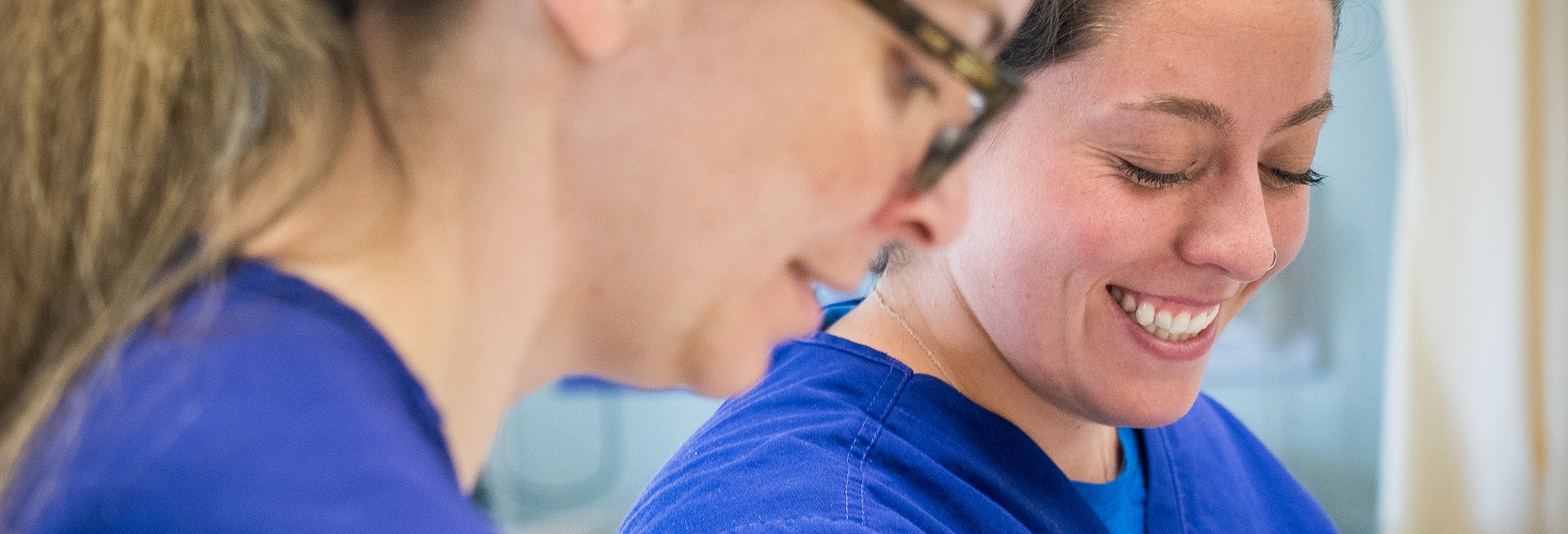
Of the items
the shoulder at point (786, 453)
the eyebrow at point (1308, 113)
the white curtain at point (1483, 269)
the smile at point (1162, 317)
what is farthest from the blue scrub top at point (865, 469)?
the white curtain at point (1483, 269)

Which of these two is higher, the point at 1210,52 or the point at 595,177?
the point at 1210,52

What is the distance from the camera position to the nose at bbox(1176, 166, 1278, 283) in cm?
87

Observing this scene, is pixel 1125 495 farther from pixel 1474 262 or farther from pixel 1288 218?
pixel 1474 262

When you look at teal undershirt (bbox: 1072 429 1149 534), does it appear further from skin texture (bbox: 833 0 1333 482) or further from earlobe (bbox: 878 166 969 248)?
earlobe (bbox: 878 166 969 248)

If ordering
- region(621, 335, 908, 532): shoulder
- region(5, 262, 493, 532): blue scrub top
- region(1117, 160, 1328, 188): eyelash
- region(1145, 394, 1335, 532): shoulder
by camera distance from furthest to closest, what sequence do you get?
region(1145, 394, 1335, 532): shoulder → region(1117, 160, 1328, 188): eyelash → region(621, 335, 908, 532): shoulder → region(5, 262, 493, 532): blue scrub top

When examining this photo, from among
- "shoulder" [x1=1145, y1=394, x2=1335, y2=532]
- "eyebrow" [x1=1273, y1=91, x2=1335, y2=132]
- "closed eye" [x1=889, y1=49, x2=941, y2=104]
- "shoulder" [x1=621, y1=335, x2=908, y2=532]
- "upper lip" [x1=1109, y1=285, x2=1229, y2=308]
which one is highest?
"eyebrow" [x1=1273, y1=91, x2=1335, y2=132]

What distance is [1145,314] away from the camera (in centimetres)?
92

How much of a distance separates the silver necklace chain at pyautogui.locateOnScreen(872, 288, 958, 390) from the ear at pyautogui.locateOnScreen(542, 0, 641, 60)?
627 mm

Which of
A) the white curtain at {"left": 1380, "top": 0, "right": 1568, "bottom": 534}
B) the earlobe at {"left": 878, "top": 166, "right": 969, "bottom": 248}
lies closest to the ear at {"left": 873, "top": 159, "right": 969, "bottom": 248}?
the earlobe at {"left": 878, "top": 166, "right": 969, "bottom": 248}

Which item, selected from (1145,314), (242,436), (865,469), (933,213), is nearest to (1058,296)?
(1145,314)

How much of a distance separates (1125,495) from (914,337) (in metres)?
0.31

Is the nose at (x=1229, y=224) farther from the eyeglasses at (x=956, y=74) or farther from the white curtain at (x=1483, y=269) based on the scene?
the white curtain at (x=1483, y=269)

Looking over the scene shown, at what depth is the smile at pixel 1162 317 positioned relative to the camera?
92 centimetres

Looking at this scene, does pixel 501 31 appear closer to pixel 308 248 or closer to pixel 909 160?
pixel 308 248
